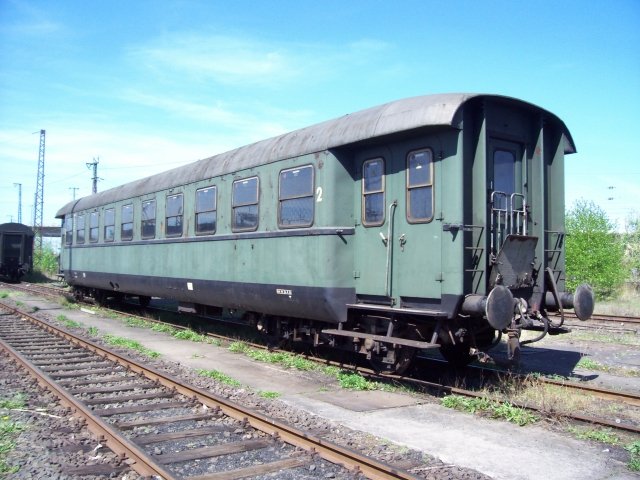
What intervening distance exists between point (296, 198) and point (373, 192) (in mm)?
1430

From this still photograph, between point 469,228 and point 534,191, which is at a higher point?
point 534,191

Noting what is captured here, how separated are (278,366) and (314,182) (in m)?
2.95

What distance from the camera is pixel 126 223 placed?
15.6 meters

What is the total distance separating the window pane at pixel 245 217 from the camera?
9951mm

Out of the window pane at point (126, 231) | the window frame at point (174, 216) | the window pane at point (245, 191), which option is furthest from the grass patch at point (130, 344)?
the window pane at point (126, 231)

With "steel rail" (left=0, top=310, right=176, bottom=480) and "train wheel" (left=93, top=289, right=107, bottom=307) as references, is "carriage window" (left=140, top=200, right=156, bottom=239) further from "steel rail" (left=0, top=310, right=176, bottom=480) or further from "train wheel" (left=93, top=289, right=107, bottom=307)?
"steel rail" (left=0, top=310, right=176, bottom=480)

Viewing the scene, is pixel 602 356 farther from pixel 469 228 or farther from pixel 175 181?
pixel 175 181

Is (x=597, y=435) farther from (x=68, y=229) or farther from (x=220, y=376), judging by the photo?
(x=68, y=229)

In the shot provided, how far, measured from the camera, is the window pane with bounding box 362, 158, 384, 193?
7.89 meters

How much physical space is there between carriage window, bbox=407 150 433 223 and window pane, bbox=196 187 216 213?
496cm

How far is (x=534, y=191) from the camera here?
7.97 m

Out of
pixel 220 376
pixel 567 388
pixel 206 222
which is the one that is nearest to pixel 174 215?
pixel 206 222

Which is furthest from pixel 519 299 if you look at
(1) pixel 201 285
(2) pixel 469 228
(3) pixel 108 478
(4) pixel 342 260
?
(1) pixel 201 285

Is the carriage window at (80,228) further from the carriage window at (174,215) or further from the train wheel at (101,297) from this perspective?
the carriage window at (174,215)
